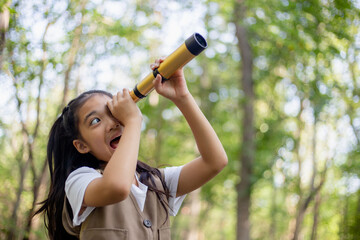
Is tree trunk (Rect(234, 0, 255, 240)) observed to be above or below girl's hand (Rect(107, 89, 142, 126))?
below

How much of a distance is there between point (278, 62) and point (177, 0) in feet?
7.42

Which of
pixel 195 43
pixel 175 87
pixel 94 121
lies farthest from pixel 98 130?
pixel 195 43

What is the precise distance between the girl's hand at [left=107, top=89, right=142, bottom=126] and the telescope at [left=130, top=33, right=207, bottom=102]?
0.10ft

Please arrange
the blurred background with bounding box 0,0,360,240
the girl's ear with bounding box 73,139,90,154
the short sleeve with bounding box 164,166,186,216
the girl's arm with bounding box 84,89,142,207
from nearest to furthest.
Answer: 1. the girl's arm with bounding box 84,89,142,207
2. the girl's ear with bounding box 73,139,90,154
3. the short sleeve with bounding box 164,166,186,216
4. the blurred background with bounding box 0,0,360,240

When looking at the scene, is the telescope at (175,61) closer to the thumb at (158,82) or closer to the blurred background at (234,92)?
the thumb at (158,82)

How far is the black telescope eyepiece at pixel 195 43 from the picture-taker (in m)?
1.32

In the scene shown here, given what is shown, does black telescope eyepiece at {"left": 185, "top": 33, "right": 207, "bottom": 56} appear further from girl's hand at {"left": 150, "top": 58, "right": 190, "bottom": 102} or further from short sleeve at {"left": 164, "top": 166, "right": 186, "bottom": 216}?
short sleeve at {"left": 164, "top": 166, "right": 186, "bottom": 216}

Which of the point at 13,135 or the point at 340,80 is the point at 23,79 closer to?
the point at 13,135

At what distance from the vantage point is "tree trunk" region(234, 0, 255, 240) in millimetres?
7102

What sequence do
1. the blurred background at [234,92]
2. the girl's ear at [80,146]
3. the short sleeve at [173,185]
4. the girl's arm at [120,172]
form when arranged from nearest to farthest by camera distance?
1. the girl's arm at [120,172]
2. the girl's ear at [80,146]
3. the short sleeve at [173,185]
4. the blurred background at [234,92]

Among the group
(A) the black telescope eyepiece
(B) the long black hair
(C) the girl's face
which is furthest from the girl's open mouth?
(A) the black telescope eyepiece

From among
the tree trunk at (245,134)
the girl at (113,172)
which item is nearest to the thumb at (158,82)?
the girl at (113,172)

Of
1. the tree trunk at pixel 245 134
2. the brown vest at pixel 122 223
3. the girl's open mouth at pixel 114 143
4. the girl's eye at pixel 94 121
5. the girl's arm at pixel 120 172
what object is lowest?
the tree trunk at pixel 245 134

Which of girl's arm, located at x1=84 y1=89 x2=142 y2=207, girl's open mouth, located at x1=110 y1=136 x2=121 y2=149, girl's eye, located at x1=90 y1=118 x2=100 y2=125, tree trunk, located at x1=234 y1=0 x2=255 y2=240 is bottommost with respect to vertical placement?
tree trunk, located at x1=234 y1=0 x2=255 y2=240
